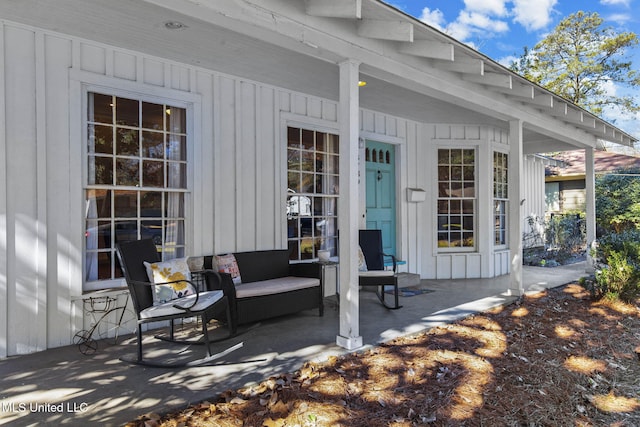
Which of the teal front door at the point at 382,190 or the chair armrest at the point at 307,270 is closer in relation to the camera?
the chair armrest at the point at 307,270

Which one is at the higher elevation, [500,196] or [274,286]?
[500,196]

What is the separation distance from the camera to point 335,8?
294cm

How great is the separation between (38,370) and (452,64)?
4608 mm

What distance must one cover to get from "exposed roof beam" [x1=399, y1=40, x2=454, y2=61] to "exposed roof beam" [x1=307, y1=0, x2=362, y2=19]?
2.99 feet

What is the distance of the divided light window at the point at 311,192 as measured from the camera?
17.2 ft

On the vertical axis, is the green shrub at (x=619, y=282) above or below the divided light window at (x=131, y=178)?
below

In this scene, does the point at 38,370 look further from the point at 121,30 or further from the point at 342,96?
the point at 342,96

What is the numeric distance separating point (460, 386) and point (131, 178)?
11.5 ft

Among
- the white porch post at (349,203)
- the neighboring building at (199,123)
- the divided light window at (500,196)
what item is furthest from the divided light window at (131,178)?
the divided light window at (500,196)

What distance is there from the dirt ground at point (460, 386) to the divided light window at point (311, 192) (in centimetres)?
214

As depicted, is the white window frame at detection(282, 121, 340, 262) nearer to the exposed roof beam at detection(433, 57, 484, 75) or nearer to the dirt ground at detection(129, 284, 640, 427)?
the exposed roof beam at detection(433, 57, 484, 75)

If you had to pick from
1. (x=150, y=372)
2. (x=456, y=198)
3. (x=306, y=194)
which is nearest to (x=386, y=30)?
(x=306, y=194)

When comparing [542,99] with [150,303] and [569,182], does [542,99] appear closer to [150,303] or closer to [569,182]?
[150,303]

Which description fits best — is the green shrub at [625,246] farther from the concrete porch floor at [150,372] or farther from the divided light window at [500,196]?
the concrete porch floor at [150,372]
